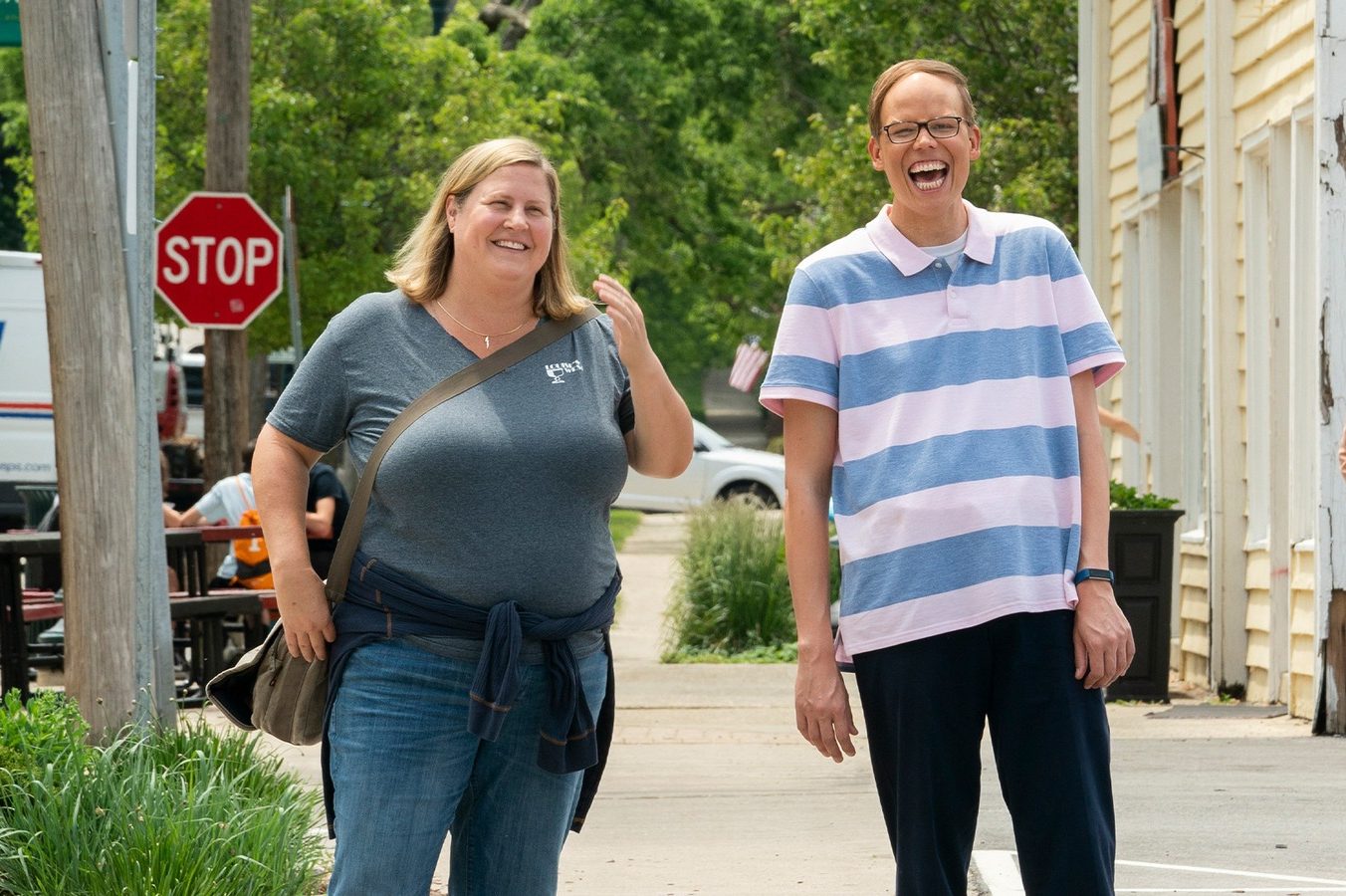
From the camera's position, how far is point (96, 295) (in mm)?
6137

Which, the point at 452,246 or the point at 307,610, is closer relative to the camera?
the point at 307,610

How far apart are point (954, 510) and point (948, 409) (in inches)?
6.8


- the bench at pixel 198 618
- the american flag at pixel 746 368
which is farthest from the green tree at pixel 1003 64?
the american flag at pixel 746 368

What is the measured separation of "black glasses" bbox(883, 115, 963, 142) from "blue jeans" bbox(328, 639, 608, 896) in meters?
1.11

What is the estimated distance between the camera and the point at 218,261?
11695 mm

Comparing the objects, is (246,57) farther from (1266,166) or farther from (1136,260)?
(1266,166)

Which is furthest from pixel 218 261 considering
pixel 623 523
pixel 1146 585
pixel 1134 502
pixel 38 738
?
pixel 623 523

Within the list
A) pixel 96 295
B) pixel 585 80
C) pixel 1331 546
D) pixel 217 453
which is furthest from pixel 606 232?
pixel 96 295

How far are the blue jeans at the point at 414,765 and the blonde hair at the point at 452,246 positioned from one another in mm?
664

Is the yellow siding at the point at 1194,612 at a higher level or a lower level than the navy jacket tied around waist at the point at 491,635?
lower

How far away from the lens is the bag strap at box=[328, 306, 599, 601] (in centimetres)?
365

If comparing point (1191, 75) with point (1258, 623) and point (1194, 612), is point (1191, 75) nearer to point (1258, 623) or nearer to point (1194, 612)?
point (1194, 612)

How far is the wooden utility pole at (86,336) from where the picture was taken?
240 inches

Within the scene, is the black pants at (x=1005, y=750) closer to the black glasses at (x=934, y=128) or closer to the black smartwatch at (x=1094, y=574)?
the black smartwatch at (x=1094, y=574)
